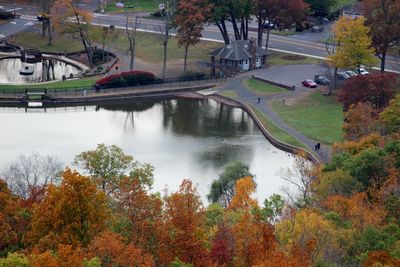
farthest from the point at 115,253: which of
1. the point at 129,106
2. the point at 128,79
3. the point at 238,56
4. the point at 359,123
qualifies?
the point at 238,56

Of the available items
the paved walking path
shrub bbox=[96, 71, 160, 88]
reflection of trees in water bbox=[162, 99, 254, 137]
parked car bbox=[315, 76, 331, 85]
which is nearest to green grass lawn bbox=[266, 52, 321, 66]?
the paved walking path

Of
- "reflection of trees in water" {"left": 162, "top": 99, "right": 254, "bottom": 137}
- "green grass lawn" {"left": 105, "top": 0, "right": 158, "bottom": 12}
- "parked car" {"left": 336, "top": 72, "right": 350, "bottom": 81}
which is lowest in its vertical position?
"reflection of trees in water" {"left": 162, "top": 99, "right": 254, "bottom": 137}

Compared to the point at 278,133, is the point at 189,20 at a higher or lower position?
higher

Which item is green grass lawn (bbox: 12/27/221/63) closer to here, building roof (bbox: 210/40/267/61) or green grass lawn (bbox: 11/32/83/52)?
green grass lawn (bbox: 11/32/83/52)

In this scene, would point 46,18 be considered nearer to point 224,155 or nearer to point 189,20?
point 189,20

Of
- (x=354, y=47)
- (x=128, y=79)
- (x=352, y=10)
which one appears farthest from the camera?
(x=352, y=10)

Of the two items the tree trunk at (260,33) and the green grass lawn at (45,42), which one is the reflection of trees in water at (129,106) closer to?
the green grass lawn at (45,42)

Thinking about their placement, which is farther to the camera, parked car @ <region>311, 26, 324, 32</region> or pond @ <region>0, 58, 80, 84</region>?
parked car @ <region>311, 26, 324, 32</region>
